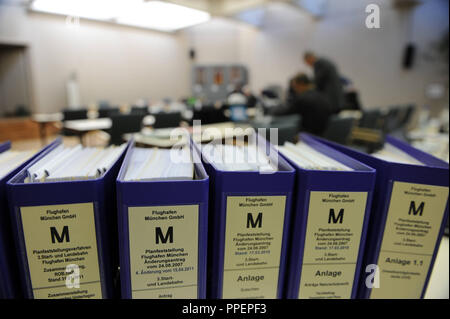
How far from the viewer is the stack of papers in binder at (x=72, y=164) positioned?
1.55 ft

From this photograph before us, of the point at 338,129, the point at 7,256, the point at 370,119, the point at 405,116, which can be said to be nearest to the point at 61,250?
the point at 7,256

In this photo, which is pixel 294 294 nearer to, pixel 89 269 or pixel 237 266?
pixel 237 266

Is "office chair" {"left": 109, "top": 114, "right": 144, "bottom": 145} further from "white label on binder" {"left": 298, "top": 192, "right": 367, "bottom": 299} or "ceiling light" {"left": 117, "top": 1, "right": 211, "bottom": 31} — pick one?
"white label on binder" {"left": 298, "top": 192, "right": 367, "bottom": 299}

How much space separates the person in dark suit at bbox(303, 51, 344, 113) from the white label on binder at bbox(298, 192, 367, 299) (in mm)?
3778

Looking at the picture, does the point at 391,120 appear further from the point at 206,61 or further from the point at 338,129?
the point at 206,61

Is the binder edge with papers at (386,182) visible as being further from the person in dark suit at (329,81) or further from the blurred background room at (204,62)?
the person in dark suit at (329,81)

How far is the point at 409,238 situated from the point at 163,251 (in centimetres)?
49

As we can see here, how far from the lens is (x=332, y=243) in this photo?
0.54m

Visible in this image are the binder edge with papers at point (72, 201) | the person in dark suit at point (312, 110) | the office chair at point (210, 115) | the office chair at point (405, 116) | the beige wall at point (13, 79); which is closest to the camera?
the binder edge with papers at point (72, 201)

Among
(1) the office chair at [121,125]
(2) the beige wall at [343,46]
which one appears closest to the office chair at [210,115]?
(1) the office chair at [121,125]

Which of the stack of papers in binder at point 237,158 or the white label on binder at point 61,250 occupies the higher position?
the stack of papers in binder at point 237,158

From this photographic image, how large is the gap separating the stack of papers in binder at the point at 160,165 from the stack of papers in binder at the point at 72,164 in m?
0.05

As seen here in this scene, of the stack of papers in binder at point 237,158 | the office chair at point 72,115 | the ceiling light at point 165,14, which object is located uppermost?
the ceiling light at point 165,14
